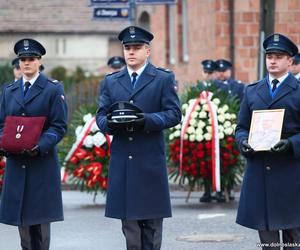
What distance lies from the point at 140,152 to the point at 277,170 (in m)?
1.18

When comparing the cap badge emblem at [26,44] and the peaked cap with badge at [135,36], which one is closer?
the peaked cap with badge at [135,36]

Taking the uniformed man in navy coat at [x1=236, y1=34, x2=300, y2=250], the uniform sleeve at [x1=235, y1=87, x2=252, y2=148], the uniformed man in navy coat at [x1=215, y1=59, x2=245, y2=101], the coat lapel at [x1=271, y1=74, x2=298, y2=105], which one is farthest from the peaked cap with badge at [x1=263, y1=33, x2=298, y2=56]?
the uniformed man in navy coat at [x1=215, y1=59, x2=245, y2=101]

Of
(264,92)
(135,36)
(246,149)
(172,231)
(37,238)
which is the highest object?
(135,36)

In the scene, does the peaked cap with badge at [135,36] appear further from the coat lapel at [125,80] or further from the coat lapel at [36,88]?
the coat lapel at [36,88]

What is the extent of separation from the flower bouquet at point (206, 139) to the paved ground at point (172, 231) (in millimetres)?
489

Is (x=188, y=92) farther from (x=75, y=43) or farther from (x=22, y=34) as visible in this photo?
(x=75, y=43)

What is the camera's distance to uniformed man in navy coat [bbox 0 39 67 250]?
9.81 metres

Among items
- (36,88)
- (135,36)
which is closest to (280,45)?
(135,36)

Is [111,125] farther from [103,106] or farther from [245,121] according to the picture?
[245,121]

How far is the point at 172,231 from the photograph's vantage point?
513 inches

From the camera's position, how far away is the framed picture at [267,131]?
8.99 meters

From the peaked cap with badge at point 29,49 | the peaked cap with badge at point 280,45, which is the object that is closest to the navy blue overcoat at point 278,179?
the peaked cap with badge at point 280,45

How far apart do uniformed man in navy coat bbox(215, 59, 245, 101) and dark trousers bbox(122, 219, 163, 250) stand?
6.66 meters

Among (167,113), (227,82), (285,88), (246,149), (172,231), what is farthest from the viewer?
(227,82)
